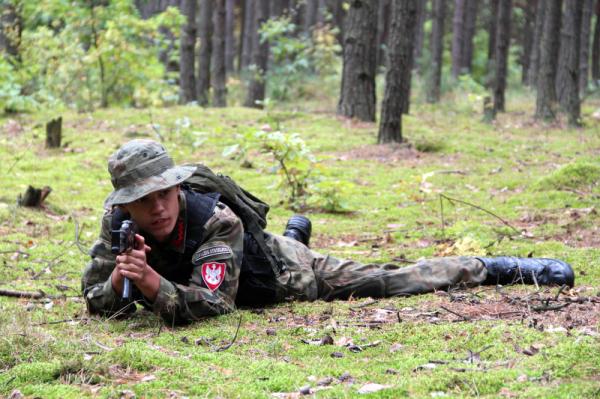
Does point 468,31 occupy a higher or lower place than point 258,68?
higher

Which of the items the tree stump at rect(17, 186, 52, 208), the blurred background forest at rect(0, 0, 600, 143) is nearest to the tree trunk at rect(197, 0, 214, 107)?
the blurred background forest at rect(0, 0, 600, 143)

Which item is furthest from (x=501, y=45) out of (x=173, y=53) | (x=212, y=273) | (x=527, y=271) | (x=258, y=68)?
(x=212, y=273)

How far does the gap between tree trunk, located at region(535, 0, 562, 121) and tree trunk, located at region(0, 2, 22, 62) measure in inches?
467

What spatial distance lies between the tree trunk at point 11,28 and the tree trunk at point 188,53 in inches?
150

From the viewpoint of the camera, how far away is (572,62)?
55.1 ft

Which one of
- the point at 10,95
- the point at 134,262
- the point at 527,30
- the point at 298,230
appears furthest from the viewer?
the point at 527,30

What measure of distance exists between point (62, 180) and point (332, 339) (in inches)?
268

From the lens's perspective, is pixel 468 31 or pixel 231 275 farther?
pixel 468 31

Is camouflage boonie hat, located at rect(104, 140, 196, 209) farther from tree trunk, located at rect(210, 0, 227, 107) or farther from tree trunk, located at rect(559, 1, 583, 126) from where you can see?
tree trunk, located at rect(210, 0, 227, 107)

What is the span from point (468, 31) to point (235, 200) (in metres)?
28.2

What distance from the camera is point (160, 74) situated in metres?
17.1

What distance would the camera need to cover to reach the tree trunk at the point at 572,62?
16406 mm

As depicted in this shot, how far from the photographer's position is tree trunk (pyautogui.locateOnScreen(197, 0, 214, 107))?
19125mm

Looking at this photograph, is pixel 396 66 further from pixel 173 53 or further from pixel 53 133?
pixel 173 53
